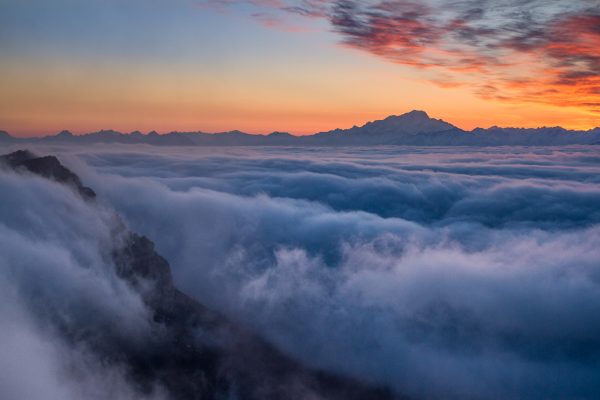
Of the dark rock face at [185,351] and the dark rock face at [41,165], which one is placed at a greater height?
the dark rock face at [41,165]

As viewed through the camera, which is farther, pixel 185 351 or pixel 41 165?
pixel 41 165

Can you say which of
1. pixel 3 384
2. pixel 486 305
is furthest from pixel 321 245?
pixel 3 384

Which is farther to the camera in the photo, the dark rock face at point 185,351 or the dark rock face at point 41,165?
the dark rock face at point 41,165

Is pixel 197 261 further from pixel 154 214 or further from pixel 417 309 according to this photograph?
pixel 417 309

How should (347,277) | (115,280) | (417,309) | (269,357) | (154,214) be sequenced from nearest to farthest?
(115,280)
(269,357)
(417,309)
(347,277)
(154,214)

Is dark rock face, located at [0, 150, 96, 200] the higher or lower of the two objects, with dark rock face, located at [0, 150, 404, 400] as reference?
higher

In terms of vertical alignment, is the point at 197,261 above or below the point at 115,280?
below

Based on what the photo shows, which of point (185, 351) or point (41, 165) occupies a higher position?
point (41, 165)

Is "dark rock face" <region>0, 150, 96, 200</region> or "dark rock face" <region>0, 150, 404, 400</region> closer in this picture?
"dark rock face" <region>0, 150, 404, 400</region>
